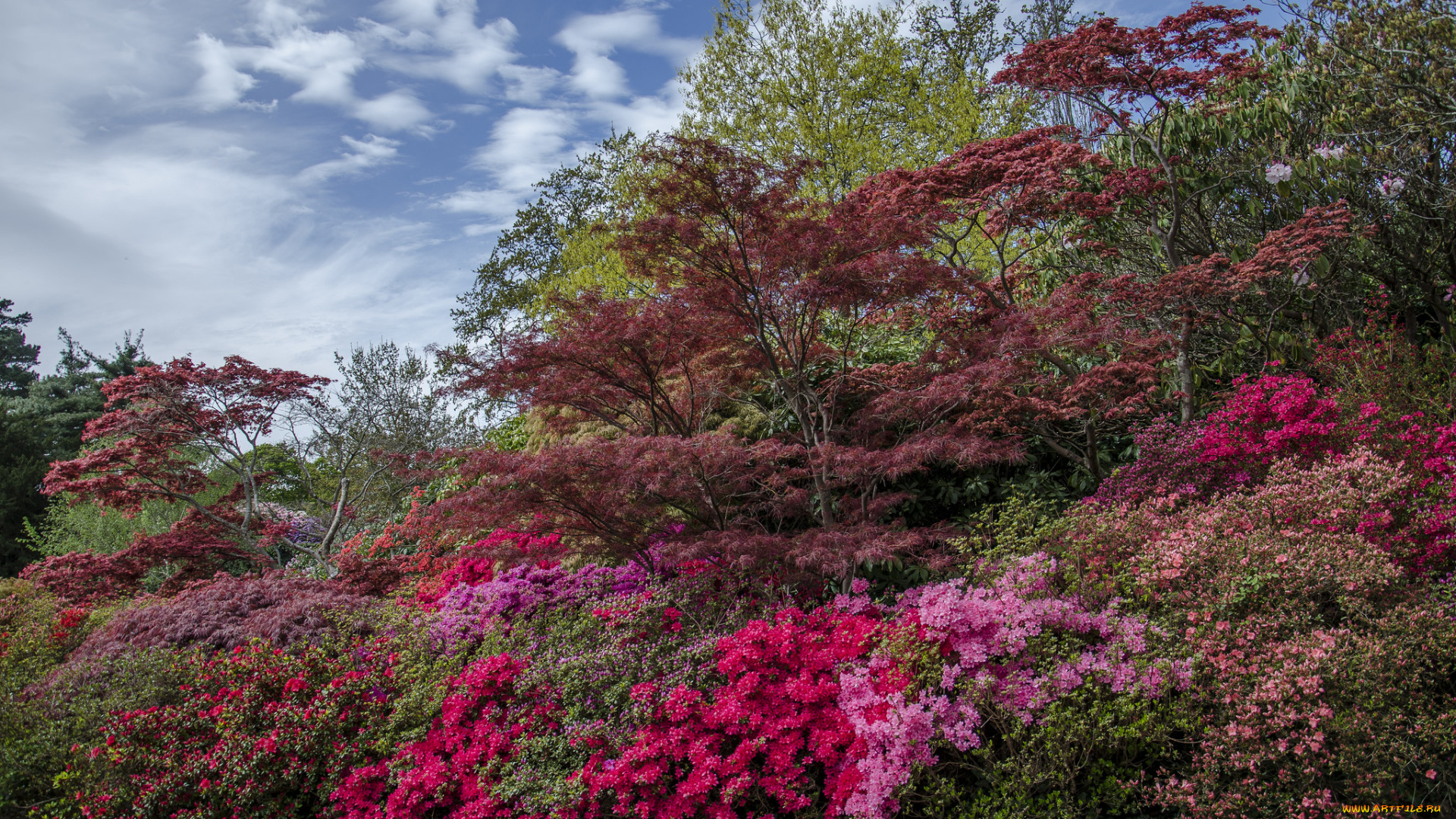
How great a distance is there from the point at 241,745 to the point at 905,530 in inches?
140

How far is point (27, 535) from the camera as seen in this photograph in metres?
13.4

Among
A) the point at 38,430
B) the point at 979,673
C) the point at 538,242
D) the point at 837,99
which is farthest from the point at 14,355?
the point at 979,673

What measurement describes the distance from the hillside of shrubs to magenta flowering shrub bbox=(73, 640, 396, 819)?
0.08 feet

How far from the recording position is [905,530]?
4.33m

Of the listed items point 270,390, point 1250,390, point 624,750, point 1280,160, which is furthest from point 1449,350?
point 270,390

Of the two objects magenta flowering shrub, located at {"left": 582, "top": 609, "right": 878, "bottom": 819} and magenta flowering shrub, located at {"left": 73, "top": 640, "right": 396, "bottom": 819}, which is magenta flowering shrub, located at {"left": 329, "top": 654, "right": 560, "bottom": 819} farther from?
magenta flowering shrub, located at {"left": 582, "top": 609, "right": 878, "bottom": 819}

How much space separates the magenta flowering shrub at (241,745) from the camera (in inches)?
133

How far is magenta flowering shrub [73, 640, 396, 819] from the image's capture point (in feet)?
11.1

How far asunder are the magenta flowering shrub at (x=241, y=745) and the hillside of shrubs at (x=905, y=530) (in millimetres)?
23

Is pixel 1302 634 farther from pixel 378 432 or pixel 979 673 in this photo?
pixel 378 432

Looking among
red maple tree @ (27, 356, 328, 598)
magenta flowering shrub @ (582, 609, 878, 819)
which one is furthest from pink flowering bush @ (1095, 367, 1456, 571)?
red maple tree @ (27, 356, 328, 598)

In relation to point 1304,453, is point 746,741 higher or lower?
lower

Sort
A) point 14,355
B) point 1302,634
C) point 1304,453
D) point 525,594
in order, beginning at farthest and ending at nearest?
point 14,355
point 525,594
point 1304,453
point 1302,634

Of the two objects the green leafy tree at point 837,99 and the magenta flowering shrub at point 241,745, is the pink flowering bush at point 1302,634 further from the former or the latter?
the green leafy tree at point 837,99
